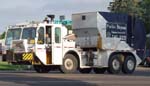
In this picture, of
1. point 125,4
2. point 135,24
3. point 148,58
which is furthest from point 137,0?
point 135,24

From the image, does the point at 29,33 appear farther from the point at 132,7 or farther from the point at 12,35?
the point at 132,7

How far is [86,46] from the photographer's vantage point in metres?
34.0

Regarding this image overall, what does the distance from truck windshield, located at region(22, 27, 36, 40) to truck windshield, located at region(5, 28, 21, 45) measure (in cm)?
44

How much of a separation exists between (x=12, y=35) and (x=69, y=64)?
144 inches

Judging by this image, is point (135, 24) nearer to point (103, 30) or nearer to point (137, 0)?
point (103, 30)

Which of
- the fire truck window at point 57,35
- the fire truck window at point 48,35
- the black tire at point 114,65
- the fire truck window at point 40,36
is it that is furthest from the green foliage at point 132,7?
the fire truck window at point 40,36

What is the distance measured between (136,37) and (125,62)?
176cm

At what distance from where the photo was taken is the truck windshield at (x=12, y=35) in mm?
33000

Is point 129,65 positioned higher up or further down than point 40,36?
further down

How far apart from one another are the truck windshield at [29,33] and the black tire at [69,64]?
7.34 ft

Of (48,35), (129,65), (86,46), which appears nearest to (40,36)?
(48,35)

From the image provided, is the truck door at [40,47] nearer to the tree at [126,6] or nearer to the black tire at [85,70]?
the black tire at [85,70]

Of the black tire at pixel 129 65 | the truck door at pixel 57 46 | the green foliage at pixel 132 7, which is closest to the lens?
the truck door at pixel 57 46

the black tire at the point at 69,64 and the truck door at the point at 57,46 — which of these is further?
the black tire at the point at 69,64
